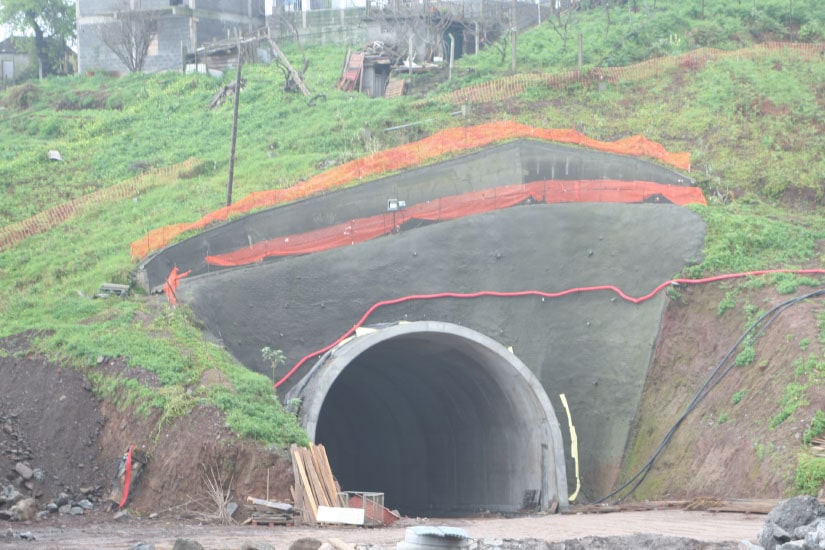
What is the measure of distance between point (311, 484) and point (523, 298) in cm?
877

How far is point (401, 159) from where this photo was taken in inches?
1099

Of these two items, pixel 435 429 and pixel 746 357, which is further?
pixel 435 429

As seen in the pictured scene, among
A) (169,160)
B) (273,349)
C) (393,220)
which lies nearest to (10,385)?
(273,349)

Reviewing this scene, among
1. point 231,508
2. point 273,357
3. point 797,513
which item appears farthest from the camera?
point 273,357

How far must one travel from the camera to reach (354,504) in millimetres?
18969

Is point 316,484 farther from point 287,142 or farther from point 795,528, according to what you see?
point 287,142

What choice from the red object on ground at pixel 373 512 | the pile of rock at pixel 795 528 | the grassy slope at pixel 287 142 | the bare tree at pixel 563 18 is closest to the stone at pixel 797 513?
the pile of rock at pixel 795 528

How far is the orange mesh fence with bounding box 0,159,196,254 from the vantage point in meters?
31.2

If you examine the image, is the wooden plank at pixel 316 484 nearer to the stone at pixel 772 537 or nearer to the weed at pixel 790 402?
the stone at pixel 772 537

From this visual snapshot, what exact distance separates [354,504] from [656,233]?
10532 mm

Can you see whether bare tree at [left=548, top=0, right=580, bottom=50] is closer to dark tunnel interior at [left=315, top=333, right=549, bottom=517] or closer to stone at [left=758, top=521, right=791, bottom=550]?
dark tunnel interior at [left=315, top=333, right=549, bottom=517]

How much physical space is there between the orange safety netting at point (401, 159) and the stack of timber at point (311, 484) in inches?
341

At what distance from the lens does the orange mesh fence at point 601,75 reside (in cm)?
3588

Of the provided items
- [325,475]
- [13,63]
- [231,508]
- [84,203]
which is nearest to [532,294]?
[325,475]
